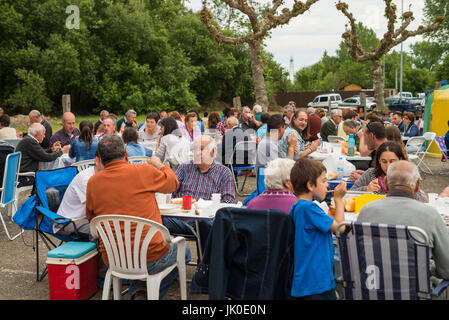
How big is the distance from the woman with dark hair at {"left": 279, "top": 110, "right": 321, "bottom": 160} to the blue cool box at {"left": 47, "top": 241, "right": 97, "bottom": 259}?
363 centimetres

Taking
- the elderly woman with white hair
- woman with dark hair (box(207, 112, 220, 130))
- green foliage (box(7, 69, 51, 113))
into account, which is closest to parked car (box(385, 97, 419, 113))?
woman with dark hair (box(207, 112, 220, 130))

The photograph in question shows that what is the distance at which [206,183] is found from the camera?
4.55m

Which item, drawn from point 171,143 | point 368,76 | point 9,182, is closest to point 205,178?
point 171,143

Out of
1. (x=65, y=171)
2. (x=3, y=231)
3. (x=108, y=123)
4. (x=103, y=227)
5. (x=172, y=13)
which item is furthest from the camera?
(x=172, y=13)

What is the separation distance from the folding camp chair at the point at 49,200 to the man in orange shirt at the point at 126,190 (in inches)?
32.0

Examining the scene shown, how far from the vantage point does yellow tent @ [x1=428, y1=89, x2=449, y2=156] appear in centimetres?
1235

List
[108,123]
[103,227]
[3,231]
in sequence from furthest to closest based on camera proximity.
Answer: [108,123] → [3,231] → [103,227]

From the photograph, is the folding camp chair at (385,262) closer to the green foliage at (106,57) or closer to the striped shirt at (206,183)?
the striped shirt at (206,183)

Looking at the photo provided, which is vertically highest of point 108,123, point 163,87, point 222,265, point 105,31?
point 105,31

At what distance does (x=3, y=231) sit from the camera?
20.0 ft

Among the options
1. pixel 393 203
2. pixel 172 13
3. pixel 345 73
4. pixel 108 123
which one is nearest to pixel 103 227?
pixel 393 203

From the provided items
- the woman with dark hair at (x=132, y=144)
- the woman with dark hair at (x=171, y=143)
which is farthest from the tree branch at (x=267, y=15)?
the woman with dark hair at (x=132, y=144)

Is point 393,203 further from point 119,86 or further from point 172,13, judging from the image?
point 172,13

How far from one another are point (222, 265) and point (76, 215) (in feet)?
6.18
